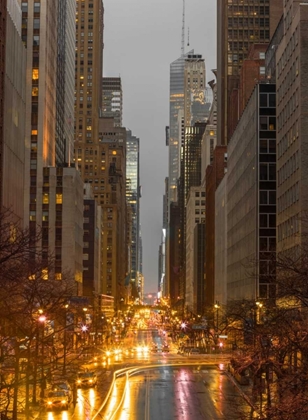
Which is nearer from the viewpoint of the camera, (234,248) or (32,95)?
(234,248)

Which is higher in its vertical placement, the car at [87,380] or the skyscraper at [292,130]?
the skyscraper at [292,130]

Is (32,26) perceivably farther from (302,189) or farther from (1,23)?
(302,189)

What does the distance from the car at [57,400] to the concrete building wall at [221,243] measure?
109 m

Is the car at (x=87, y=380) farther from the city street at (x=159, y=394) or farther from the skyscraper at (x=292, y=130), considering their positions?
the skyscraper at (x=292, y=130)

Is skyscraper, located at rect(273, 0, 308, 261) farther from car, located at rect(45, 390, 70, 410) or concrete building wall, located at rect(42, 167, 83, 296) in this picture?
concrete building wall, located at rect(42, 167, 83, 296)

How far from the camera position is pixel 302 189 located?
92.2m

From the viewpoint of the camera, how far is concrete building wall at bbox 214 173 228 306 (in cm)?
17012

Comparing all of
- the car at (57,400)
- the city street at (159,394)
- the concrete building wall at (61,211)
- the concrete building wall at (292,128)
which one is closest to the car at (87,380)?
the city street at (159,394)

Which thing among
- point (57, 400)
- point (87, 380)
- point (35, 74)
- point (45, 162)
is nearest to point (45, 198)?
point (45, 162)

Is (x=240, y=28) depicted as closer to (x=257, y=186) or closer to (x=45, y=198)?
(x=45, y=198)

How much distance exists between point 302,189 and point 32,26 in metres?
96.1

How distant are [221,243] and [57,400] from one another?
12949 cm

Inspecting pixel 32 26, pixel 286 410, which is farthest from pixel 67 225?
pixel 286 410

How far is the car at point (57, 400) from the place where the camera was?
53.0m
